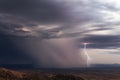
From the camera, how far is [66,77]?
130625 millimetres

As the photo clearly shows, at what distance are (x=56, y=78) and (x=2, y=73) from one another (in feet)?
97.4

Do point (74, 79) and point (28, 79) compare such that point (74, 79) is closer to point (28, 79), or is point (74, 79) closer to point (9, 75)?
point (28, 79)

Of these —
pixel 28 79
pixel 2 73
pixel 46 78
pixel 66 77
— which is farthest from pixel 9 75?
pixel 66 77

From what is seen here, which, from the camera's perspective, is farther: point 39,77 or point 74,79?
point 74,79

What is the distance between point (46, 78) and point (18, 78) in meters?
15.3

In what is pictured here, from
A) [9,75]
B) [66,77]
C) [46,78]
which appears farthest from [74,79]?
[9,75]

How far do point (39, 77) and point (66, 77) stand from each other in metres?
17.3

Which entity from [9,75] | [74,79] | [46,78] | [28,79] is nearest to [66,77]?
[74,79]

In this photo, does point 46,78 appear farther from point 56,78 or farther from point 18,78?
point 18,78

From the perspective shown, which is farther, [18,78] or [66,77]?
[66,77]

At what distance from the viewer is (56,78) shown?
5022 inches

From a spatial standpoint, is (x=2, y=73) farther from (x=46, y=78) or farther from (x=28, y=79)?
(x=46, y=78)

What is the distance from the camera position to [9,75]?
120125 millimetres

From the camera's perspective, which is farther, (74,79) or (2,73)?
(74,79)
